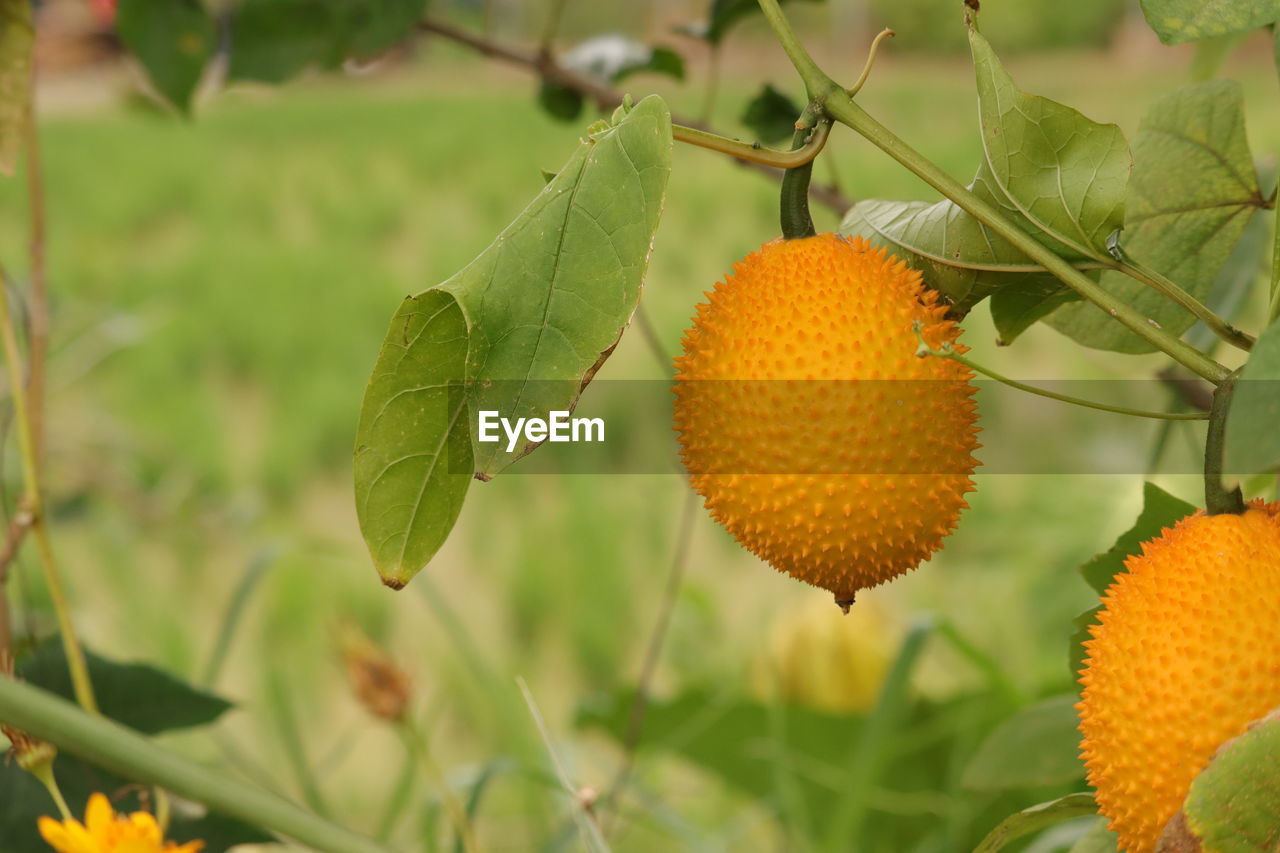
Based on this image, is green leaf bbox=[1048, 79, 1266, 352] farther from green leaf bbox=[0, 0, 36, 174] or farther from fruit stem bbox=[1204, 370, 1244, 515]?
green leaf bbox=[0, 0, 36, 174]

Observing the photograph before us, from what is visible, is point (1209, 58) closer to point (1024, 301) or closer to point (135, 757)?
point (1024, 301)

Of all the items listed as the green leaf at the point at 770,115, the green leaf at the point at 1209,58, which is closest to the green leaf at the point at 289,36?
the green leaf at the point at 770,115

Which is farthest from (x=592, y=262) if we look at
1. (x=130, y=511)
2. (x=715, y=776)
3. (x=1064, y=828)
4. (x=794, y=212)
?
(x=130, y=511)

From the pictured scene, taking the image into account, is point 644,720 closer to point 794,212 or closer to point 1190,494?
point 1190,494

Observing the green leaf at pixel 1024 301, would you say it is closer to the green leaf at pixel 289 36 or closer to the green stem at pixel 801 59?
the green stem at pixel 801 59

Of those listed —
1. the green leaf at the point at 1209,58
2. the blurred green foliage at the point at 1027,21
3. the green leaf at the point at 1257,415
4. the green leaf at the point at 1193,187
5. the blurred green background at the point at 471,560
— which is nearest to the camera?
the green leaf at the point at 1257,415

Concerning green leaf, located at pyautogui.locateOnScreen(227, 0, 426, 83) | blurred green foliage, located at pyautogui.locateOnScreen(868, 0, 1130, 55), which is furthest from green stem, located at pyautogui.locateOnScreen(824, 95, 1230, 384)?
blurred green foliage, located at pyautogui.locateOnScreen(868, 0, 1130, 55)
